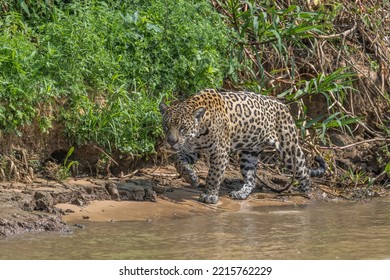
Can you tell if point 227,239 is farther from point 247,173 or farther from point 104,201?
point 247,173

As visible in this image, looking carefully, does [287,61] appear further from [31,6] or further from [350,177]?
[31,6]

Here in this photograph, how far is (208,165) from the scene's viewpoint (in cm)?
1127

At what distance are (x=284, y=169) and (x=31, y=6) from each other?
333 centimetres

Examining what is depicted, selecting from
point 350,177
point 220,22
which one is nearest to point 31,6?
point 220,22

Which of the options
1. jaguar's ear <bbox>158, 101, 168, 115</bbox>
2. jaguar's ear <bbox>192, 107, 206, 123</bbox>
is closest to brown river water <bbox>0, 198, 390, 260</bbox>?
jaguar's ear <bbox>192, 107, 206, 123</bbox>

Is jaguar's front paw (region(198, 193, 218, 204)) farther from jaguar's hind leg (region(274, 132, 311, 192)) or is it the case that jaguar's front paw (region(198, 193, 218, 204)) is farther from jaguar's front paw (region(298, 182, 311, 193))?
jaguar's front paw (region(298, 182, 311, 193))

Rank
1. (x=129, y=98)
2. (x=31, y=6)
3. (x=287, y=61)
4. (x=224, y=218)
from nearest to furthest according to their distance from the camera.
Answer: (x=224, y=218) < (x=129, y=98) < (x=31, y=6) < (x=287, y=61)

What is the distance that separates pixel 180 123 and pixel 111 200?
106 centimetres

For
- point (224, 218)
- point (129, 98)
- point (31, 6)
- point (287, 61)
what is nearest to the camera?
point (224, 218)

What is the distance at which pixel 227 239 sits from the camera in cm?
820

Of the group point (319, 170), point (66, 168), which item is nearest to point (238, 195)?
point (319, 170)

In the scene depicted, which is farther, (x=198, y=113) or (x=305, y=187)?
(x=305, y=187)

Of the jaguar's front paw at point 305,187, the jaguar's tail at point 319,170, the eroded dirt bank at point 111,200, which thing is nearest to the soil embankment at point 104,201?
the eroded dirt bank at point 111,200

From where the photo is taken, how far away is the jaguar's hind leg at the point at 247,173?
414 inches
